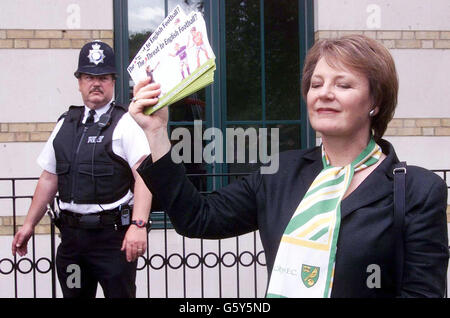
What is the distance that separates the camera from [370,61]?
1.78 metres

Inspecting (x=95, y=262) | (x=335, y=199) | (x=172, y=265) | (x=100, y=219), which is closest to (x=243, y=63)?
(x=172, y=265)

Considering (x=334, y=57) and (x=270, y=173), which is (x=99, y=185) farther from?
(x=334, y=57)

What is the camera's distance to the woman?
64.9 inches

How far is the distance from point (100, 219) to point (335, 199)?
1.89 metres

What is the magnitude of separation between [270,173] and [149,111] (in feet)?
1.61

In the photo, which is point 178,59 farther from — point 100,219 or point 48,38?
point 48,38

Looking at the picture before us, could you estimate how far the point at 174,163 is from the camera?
6.05ft

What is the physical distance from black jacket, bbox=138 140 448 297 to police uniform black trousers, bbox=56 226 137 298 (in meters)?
1.50

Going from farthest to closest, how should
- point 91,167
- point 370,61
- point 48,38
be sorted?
point 48,38
point 91,167
point 370,61

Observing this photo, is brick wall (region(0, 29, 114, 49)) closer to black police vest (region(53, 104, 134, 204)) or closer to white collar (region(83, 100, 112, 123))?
white collar (region(83, 100, 112, 123))

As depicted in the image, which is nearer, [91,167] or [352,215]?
[352,215]

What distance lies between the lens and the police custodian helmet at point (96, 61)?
11.2 ft

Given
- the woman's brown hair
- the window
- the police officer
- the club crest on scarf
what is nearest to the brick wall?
the window
